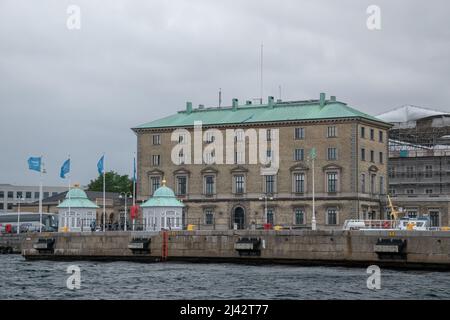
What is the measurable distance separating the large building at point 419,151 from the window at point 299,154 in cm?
3476

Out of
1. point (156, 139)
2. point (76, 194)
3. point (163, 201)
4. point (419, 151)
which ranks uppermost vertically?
point (419, 151)

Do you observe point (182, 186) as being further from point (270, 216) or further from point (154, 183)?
point (270, 216)

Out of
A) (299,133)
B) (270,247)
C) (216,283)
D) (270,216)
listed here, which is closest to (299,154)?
(299,133)

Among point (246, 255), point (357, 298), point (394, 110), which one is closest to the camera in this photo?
point (357, 298)

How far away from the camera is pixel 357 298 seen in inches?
2114

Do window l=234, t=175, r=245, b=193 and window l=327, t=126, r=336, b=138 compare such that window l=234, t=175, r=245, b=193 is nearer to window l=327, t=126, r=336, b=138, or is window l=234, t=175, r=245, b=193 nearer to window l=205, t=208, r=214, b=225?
window l=205, t=208, r=214, b=225

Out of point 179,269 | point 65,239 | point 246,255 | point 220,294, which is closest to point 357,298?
point 220,294

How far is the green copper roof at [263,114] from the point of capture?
121 meters

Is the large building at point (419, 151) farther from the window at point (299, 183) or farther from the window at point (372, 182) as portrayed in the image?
the window at point (299, 183)

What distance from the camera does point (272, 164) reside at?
122562 mm

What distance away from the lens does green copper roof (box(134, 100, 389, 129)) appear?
398 ft

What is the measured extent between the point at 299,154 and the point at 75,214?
98.1ft

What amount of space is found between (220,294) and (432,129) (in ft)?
337
